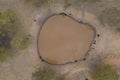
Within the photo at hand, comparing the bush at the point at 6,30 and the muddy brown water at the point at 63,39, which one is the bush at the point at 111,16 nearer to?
the muddy brown water at the point at 63,39

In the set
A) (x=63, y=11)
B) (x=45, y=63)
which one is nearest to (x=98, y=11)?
(x=63, y=11)

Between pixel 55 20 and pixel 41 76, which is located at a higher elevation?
pixel 55 20

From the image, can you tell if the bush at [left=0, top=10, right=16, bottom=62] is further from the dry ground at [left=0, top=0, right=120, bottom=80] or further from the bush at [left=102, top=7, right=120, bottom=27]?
the bush at [left=102, top=7, right=120, bottom=27]

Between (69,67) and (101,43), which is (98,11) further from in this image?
(69,67)

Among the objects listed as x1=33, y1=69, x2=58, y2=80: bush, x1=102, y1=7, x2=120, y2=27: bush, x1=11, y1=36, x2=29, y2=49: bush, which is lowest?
x1=33, y1=69, x2=58, y2=80: bush

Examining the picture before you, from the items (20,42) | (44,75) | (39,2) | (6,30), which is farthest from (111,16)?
(6,30)

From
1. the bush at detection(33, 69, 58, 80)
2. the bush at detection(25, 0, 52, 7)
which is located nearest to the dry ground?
the bush at detection(25, 0, 52, 7)
